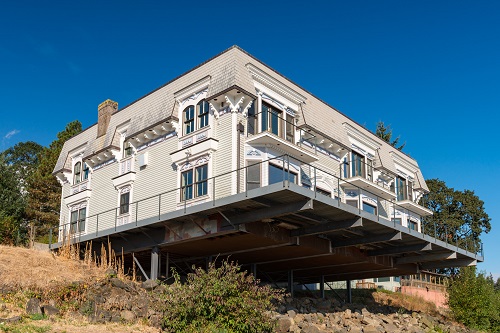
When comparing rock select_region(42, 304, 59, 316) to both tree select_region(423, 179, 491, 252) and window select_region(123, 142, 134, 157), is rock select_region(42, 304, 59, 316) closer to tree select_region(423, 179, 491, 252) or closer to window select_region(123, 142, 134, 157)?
window select_region(123, 142, 134, 157)

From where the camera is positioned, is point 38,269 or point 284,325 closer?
point 38,269

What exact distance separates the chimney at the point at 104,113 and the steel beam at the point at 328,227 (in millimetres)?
15467

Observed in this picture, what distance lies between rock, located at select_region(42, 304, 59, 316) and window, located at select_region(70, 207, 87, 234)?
1562cm

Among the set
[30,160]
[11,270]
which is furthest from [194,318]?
[30,160]

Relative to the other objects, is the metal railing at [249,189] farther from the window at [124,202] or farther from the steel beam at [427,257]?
the steel beam at [427,257]

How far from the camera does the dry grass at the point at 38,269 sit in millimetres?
21359

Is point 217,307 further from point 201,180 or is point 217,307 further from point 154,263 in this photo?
point 201,180

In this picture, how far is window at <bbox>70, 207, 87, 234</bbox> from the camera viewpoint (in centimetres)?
3535

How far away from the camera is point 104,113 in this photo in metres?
36.2

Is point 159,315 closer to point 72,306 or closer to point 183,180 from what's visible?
point 72,306

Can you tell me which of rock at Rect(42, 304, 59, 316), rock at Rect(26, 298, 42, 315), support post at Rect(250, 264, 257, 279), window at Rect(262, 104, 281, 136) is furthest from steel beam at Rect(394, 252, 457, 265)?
rock at Rect(26, 298, 42, 315)

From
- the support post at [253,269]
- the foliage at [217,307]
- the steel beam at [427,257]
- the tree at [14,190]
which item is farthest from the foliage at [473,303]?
the tree at [14,190]

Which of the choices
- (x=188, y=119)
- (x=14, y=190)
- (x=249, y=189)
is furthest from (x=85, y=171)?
(x=14, y=190)

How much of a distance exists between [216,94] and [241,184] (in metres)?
4.35
